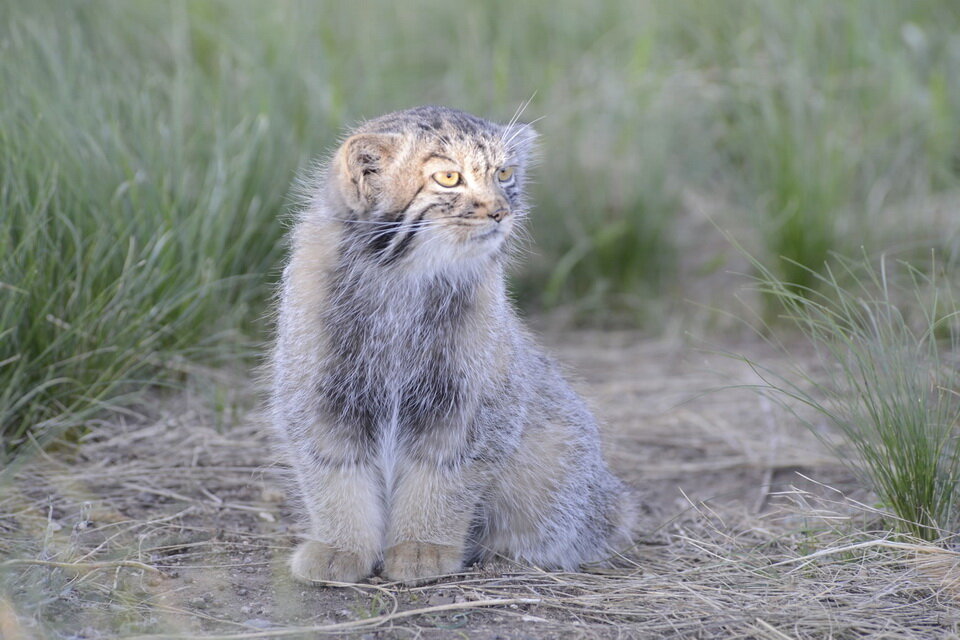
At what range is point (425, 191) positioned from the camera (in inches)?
131

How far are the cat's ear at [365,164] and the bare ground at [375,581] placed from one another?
3.61 ft

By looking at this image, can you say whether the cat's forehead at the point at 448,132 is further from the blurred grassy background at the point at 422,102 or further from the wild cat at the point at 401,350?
the blurred grassy background at the point at 422,102

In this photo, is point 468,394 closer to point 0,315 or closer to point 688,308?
point 0,315

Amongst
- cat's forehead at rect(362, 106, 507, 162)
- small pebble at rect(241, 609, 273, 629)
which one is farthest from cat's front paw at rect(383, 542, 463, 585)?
cat's forehead at rect(362, 106, 507, 162)

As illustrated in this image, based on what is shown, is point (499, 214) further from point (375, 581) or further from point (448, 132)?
point (375, 581)

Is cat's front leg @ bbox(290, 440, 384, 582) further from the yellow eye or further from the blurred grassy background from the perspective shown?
the blurred grassy background

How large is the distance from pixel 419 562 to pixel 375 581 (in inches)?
6.4

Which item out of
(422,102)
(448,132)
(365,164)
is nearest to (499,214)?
(448,132)

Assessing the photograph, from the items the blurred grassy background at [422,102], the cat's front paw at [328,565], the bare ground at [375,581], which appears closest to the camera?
the bare ground at [375,581]

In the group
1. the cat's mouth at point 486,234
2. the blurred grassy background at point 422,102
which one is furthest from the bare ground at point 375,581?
the cat's mouth at point 486,234

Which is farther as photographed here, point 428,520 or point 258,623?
point 428,520

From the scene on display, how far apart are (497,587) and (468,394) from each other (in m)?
0.63

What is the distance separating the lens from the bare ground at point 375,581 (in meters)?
3.04

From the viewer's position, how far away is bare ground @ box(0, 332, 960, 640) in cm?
304
